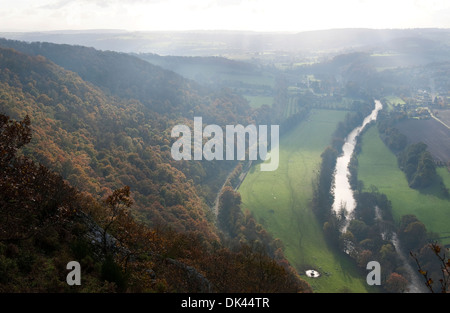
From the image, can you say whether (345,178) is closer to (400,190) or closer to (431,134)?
(400,190)

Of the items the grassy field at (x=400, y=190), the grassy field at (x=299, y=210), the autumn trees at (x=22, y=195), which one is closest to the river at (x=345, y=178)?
the grassy field at (x=400, y=190)

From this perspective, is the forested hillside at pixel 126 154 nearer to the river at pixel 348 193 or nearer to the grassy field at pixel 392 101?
the river at pixel 348 193

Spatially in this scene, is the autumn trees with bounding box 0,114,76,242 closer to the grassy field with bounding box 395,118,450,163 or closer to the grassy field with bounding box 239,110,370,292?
the grassy field with bounding box 239,110,370,292

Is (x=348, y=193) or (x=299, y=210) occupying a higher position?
(x=348, y=193)

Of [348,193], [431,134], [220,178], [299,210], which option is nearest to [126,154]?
[220,178]

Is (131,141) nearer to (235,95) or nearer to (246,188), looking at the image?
(246,188)
